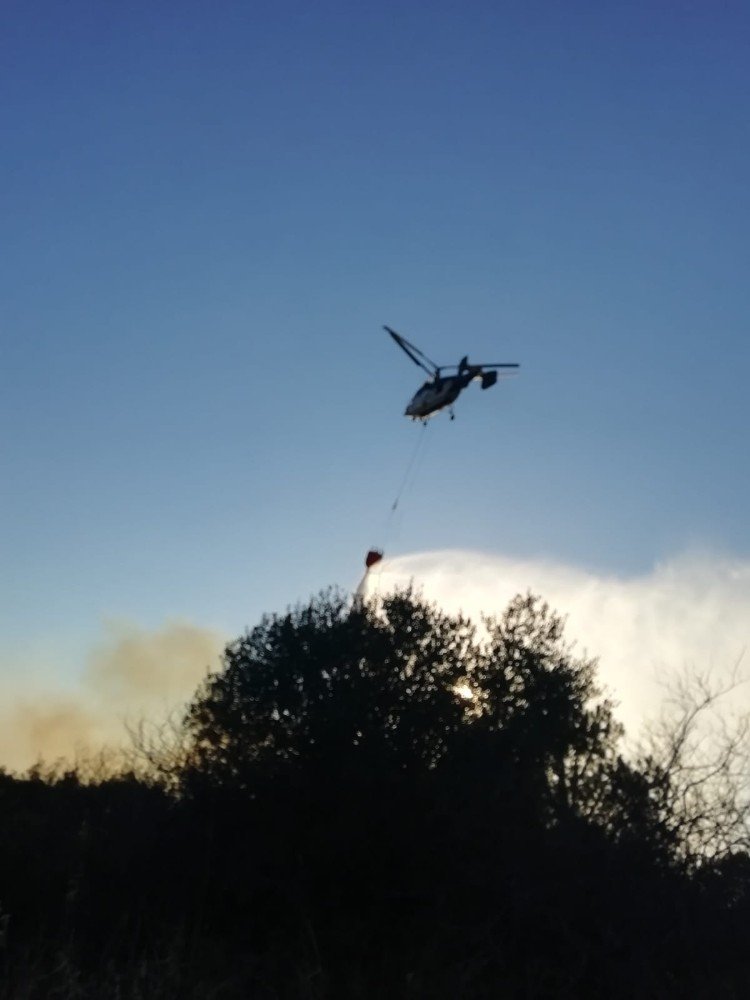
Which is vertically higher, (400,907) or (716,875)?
(400,907)

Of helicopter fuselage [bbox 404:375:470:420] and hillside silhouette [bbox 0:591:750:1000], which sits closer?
hillside silhouette [bbox 0:591:750:1000]

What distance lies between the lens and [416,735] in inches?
1115

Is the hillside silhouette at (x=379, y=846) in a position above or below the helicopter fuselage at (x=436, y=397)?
below

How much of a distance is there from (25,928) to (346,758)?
9902 mm

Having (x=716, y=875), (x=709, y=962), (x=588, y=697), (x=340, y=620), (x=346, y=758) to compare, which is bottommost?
(x=709, y=962)

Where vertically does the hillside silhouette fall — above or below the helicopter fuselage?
below

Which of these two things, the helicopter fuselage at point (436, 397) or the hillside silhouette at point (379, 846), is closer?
the hillside silhouette at point (379, 846)

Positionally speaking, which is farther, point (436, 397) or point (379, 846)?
point (436, 397)

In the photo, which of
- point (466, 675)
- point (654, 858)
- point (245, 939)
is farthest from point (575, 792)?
point (466, 675)

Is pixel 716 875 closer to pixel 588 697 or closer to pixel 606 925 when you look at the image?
pixel 606 925

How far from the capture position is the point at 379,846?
24047mm

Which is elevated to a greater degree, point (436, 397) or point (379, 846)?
point (436, 397)

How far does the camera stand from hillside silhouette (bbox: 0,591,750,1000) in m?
13.9

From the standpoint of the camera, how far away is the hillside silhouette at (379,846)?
13.9 metres
